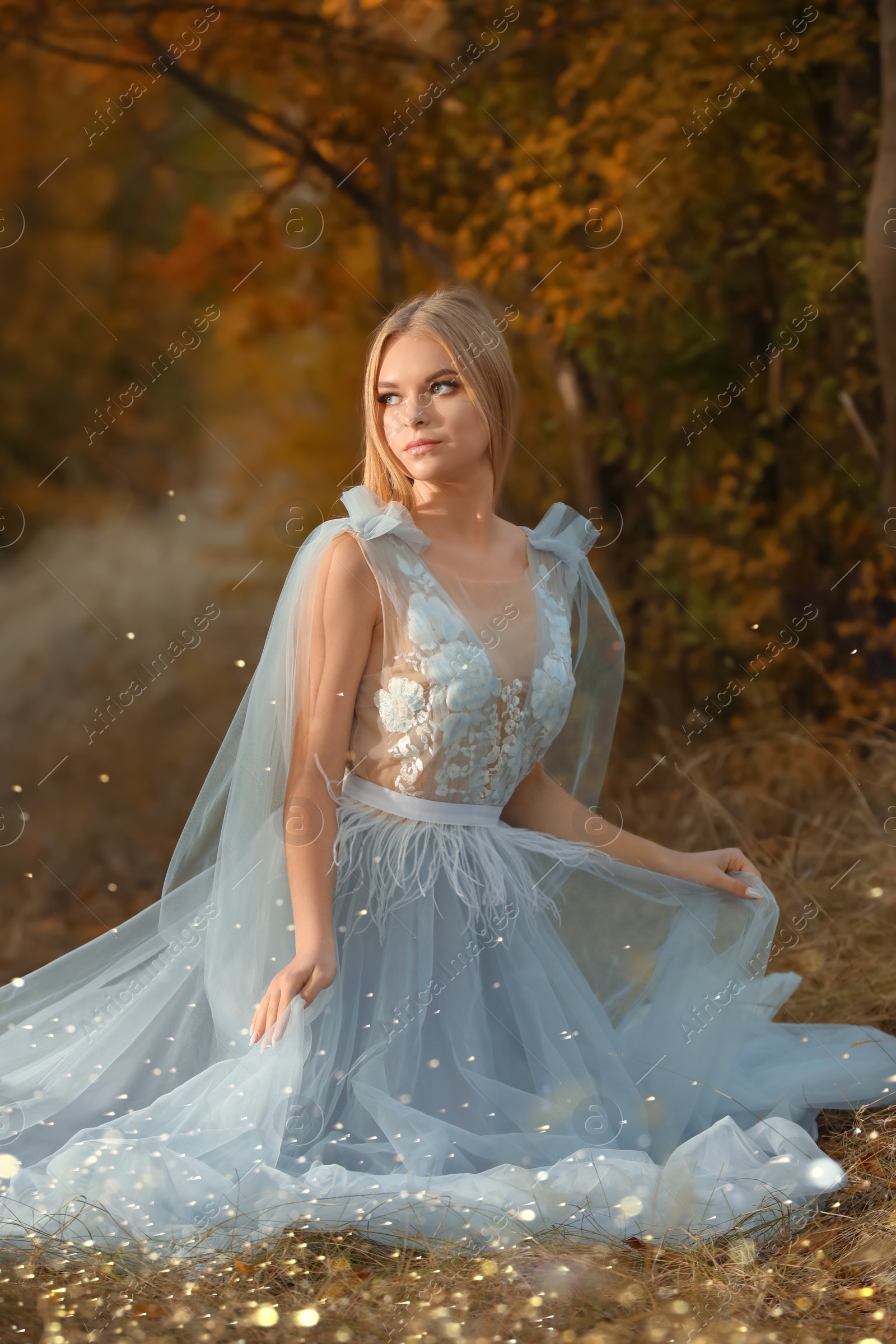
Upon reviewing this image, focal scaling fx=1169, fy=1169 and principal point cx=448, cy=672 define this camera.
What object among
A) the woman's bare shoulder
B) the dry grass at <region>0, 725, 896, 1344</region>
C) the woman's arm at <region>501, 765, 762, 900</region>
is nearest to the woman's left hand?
the woman's arm at <region>501, 765, 762, 900</region>

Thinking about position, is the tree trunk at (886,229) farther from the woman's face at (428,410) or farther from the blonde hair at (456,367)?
the woman's face at (428,410)

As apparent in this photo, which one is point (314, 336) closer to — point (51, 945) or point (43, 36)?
point (43, 36)

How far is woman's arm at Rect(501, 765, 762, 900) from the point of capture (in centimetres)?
189

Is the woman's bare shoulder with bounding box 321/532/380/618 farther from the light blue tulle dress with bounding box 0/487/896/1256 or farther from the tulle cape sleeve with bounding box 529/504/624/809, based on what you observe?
the tulle cape sleeve with bounding box 529/504/624/809

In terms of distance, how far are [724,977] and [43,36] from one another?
3659 millimetres

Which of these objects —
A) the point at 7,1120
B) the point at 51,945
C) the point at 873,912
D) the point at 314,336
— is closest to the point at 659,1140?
the point at 7,1120

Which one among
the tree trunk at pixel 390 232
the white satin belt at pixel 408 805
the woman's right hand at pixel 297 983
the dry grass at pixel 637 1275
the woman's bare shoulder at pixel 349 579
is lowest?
the dry grass at pixel 637 1275

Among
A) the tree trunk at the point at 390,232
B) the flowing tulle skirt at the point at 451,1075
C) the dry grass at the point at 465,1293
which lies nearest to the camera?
the dry grass at the point at 465,1293

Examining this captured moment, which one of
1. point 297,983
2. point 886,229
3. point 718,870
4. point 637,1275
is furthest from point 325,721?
point 886,229

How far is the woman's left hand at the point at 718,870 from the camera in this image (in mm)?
1878

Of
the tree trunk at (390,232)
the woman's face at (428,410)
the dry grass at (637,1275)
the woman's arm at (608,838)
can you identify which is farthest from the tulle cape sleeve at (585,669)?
the tree trunk at (390,232)

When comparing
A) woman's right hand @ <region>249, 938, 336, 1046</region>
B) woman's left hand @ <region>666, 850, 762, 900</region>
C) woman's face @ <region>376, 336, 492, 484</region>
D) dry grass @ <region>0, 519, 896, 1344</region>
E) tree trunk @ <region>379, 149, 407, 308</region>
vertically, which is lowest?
dry grass @ <region>0, 519, 896, 1344</region>

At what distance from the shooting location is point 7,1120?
166 cm

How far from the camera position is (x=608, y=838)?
1.95 meters
